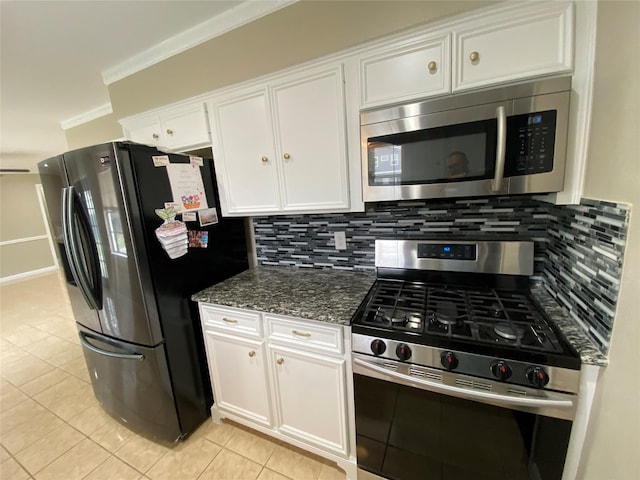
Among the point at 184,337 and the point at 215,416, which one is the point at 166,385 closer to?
the point at 184,337

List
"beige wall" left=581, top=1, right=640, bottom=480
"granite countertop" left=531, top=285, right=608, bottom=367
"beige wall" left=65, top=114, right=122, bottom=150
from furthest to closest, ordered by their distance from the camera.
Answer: "beige wall" left=65, top=114, right=122, bottom=150 → "granite countertop" left=531, top=285, right=608, bottom=367 → "beige wall" left=581, top=1, right=640, bottom=480

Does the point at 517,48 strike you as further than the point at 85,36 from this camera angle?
No

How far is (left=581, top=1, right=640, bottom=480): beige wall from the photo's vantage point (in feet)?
2.30

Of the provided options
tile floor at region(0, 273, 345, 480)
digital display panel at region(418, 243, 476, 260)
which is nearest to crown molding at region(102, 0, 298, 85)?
digital display panel at region(418, 243, 476, 260)

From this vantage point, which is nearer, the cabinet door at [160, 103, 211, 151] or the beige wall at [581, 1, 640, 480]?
the beige wall at [581, 1, 640, 480]

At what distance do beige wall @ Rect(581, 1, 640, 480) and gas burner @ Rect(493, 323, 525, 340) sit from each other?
0.73 feet

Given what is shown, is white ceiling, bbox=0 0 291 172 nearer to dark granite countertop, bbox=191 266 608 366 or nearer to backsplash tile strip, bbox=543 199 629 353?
dark granite countertop, bbox=191 266 608 366

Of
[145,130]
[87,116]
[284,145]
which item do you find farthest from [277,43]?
[87,116]

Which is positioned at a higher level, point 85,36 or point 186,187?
point 85,36

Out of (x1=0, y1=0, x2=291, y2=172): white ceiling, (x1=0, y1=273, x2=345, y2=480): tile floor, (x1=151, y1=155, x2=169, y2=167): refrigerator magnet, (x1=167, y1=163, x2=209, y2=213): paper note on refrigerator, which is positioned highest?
(x1=0, y1=0, x2=291, y2=172): white ceiling

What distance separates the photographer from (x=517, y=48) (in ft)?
3.24

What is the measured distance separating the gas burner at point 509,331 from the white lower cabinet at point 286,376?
1.92ft

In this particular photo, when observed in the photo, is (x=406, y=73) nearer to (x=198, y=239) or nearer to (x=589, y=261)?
(x=589, y=261)

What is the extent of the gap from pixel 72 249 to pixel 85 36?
1346 millimetres
